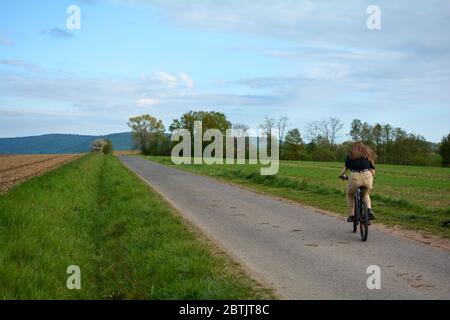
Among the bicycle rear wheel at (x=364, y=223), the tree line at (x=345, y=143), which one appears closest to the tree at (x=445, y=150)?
the tree line at (x=345, y=143)

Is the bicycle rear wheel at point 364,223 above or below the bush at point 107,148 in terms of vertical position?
below

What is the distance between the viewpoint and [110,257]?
9.52 meters

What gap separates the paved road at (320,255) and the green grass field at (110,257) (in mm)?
586

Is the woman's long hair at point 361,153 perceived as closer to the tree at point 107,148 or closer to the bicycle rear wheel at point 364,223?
the bicycle rear wheel at point 364,223

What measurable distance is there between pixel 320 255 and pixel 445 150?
269 feet

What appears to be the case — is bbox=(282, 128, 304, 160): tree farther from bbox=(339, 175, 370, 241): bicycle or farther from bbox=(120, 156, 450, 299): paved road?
bbox=(339, 175, 370, 241): bicycle

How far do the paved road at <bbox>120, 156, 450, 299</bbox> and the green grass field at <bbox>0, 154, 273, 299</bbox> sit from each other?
0.59 metres

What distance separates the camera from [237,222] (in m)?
13.1

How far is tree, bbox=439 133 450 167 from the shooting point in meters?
81.7

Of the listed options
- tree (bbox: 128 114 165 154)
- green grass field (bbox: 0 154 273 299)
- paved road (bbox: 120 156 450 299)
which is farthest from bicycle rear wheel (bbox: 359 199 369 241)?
tree (bbox: 128 114 165 154)

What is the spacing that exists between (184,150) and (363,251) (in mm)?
86191

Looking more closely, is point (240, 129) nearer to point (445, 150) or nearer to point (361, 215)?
point (445, 150)

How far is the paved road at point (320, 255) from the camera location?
6.64 metres
